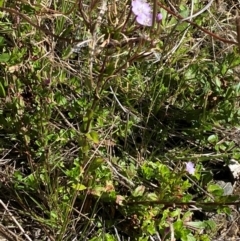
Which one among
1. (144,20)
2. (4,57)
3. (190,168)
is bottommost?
(190,168)

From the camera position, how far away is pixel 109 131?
1.90 metres

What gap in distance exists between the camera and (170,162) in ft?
6.45

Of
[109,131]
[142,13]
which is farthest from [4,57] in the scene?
[142,13]

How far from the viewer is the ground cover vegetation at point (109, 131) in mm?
1732

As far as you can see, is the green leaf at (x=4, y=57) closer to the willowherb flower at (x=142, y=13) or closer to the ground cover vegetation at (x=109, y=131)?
the ground cover vegetation at (x=109, y=131)

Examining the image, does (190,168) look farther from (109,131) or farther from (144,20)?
(144,20)

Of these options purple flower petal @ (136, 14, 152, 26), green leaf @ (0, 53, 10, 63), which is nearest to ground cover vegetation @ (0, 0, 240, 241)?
green leaf @ (0, 53, 10, 63)

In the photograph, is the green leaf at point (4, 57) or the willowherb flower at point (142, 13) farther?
the green leaf at point (4, 57)

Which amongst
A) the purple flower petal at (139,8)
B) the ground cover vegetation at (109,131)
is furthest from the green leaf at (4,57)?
the purple flower petal at (139,8)

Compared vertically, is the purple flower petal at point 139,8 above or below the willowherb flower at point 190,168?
above

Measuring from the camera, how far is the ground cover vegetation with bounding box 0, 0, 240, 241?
1.73 m

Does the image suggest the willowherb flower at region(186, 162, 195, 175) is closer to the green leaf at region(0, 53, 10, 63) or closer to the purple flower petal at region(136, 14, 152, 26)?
the purple flower petal at region(136, 14, 152, 26)

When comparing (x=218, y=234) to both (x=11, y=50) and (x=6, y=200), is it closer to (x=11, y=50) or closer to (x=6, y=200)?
(x=6, y=200)

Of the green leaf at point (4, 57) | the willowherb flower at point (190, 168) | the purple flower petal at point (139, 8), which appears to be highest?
the purple flower petal at point (139, 8)
